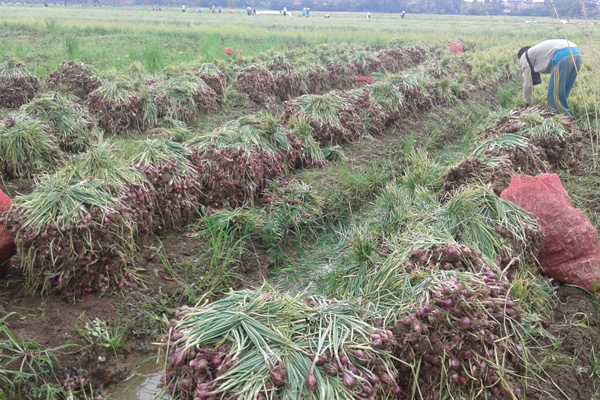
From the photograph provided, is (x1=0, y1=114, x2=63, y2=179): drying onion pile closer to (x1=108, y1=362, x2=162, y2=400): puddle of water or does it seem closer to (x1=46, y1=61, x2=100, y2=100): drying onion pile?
(x1=108, y1=362, x2=162, y2=400): puddle of water

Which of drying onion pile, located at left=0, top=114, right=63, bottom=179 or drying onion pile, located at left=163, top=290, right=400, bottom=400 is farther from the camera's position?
drying onion pile, located at left=0, top=114, right=63, bottom=179

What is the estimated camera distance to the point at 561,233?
382 centimetres

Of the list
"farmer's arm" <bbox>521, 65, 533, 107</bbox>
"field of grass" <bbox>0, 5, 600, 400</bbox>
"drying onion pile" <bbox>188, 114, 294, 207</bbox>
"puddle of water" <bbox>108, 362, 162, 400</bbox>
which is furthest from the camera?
"farmer's arm" <bbox>521, 65, 533, 107</bbox>

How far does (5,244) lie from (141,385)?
1528mm

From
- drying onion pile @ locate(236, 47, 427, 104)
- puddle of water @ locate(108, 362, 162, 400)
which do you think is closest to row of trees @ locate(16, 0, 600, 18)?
drying onion pile @ locate(236, 47, 427, 104)

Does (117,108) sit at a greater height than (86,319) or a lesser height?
greater

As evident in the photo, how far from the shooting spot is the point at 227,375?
220 cm

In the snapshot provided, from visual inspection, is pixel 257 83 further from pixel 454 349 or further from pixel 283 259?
pixel 454 349

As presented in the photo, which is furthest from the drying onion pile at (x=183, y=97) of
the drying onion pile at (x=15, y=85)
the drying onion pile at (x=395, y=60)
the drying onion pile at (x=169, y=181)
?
the drying onion pile at (x=395, y=60)

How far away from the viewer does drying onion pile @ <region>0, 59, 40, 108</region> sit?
8.46 m

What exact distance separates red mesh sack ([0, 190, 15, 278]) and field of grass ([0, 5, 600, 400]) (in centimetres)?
11

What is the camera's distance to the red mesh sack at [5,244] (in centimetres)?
363

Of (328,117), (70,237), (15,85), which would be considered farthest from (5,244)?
(15,85)

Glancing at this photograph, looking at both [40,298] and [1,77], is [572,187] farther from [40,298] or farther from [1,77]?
[1,77]
